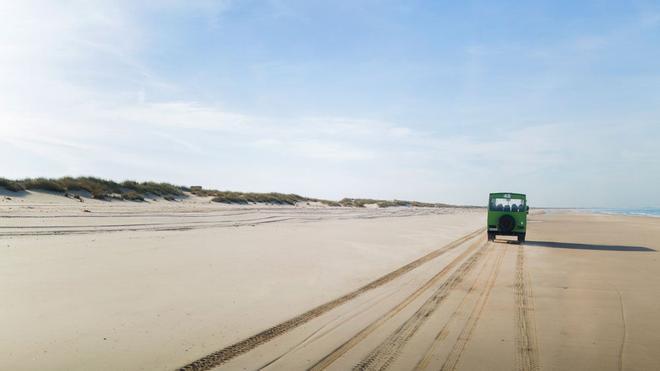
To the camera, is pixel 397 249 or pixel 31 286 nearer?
pixel 31 286

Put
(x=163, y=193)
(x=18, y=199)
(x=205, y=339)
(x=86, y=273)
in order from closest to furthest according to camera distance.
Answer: (x=205, y=339)
(x=86, y=273)
(x=18, y=199)
(x=163, y=193)

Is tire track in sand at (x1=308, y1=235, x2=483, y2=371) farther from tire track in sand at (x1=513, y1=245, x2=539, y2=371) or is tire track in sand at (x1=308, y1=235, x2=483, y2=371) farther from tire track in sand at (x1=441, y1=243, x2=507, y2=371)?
tire track in sand at (x1=513, y1=245, x2=539, y2=371)

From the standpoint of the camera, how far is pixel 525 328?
673 centimetres

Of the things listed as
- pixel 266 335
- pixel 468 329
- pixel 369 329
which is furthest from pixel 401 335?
pixel 266 335

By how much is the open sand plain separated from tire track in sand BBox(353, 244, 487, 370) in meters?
0.03

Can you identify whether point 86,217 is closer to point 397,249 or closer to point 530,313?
point 397,249

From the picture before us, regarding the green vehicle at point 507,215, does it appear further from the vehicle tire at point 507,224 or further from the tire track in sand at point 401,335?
the tire track in sand at point 401,335

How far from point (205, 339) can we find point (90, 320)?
172 cm

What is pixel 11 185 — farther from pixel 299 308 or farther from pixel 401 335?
pixel 401 335

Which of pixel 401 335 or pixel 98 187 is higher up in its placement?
pixel 98 187

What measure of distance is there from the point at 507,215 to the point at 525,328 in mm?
16605

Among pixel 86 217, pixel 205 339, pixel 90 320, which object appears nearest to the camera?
pixel 205 339

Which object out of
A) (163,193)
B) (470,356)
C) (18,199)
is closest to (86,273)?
(470,356)

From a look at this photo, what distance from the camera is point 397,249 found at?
16.9 meters
